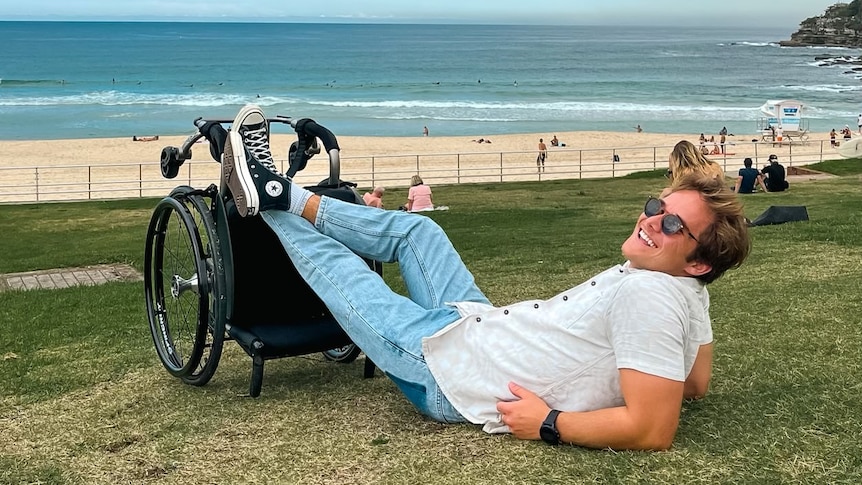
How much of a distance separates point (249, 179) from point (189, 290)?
26.2 inches

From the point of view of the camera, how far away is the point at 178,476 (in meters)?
2.97

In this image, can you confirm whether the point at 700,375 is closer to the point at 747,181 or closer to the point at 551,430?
the point at 551,430

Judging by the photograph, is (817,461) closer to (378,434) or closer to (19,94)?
(378,434)

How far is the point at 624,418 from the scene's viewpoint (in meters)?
→ 2.81

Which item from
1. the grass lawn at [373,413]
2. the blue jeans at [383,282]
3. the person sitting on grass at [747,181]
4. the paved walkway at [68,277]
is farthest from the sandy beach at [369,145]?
the blue jeans at [383,282]

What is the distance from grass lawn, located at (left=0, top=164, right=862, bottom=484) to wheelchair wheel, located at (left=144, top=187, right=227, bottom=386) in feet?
0.37

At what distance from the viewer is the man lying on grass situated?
277 centimetres

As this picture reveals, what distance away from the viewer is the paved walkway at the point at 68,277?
359 inches

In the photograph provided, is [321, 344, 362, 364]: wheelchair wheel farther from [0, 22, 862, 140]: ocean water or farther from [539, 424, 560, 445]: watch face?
[0, 22, 862, 140]: ocean water

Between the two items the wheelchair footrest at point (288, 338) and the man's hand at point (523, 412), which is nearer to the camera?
the man's hand at point (523, 412)

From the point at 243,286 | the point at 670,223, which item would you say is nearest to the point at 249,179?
the point at 243,286

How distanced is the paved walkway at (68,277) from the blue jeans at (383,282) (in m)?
5.85

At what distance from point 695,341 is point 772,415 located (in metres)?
0.51

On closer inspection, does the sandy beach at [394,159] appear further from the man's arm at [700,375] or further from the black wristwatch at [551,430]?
the black wristwatch at [551,430]
